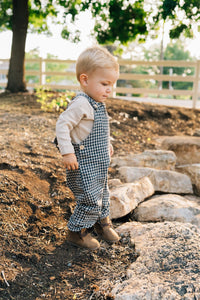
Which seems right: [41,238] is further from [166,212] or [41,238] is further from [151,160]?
[151,160]

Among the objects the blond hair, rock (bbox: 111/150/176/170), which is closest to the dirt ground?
rock (bbox: 111/150/176/170)

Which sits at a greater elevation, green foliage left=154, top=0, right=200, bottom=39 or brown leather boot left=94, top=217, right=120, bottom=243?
green foliage left=154, top=0, right=200, bottom=39

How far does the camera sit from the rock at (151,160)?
A: 4.41 m

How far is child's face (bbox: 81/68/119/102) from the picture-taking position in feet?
7.43

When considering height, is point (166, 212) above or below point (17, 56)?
below

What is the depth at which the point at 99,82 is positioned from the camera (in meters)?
2.29

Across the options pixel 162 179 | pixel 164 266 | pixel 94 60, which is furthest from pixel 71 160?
pixel 162 179

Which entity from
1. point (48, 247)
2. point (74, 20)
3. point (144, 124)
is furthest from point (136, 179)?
point (74, 20)

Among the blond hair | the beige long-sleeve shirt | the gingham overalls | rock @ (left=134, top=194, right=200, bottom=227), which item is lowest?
rock @ (left=134, top=194, right=200, bottom=227)

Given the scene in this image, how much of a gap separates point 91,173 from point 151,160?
229cm

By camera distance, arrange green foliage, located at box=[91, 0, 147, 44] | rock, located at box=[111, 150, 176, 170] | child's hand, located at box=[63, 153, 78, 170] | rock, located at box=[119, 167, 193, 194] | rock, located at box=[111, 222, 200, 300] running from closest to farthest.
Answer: rock, located at box=[111, 222, 200, 300], child's hand, located at box=[63, 153, 78, 170], rock, located at box=[119, 167, 193, 194], rock, located at box=[111, 150, 176, 170], green foliage, located at box=[91, 0, 147, 44]

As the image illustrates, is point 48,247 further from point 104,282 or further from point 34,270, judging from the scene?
point 104,282

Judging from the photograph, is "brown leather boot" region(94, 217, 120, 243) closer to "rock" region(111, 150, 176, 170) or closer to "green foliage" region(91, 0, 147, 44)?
"rock" region(111, 150, 176, 170)

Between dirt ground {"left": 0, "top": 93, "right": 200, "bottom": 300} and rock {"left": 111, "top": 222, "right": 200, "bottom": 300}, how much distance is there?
141mm
